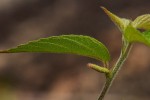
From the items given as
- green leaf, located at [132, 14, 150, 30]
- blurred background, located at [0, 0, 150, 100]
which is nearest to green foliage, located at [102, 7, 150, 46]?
green leaf, located at [132, 14, 150, 30]

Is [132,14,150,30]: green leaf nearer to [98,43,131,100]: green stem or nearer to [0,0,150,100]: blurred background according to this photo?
[98,43,131,100]: green stem

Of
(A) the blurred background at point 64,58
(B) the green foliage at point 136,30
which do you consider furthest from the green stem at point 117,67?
(A) the blurred background at point 64,58

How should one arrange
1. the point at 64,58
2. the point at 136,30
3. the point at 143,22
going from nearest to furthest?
the point at 136,30 < the point at 143,22 < the point at 64,58

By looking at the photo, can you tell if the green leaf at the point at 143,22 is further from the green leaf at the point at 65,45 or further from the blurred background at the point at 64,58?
the blurred background at the point at 64,58

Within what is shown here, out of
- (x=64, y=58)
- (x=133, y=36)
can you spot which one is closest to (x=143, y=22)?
(x=133, y=36)

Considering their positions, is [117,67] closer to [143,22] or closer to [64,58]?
[143,22]

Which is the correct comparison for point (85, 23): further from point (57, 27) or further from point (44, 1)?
point (44, 1)
